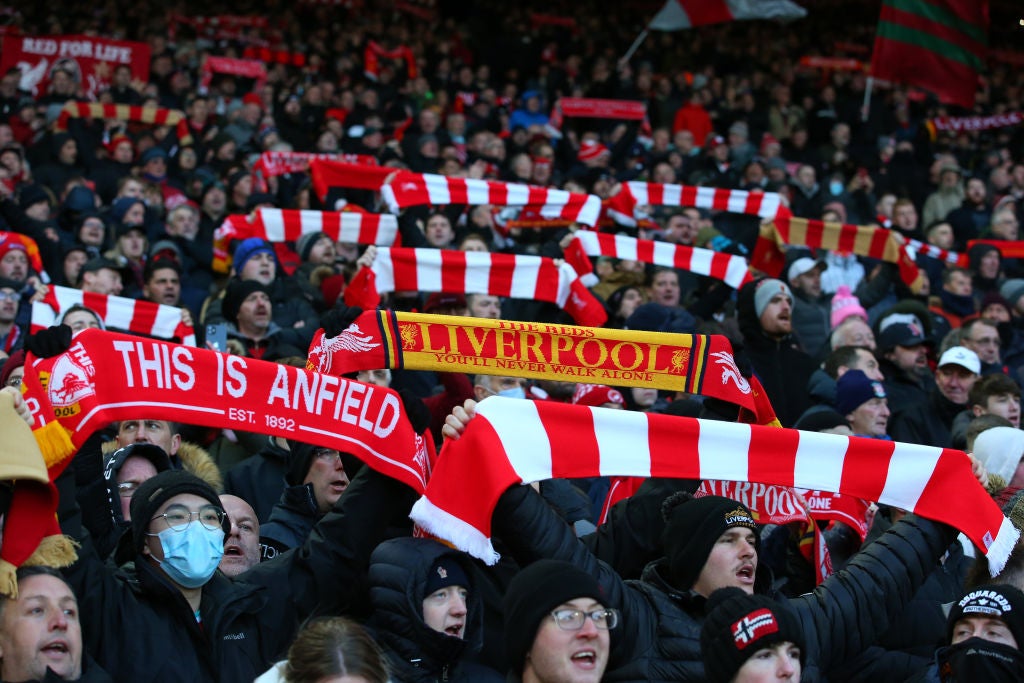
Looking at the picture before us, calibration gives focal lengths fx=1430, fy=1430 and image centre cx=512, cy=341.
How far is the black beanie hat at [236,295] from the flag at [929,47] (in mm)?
9050

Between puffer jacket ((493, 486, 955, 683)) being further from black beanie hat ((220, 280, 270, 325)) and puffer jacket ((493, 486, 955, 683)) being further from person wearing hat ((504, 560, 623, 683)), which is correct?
black beanie hat ((220, 280, 270, 325))

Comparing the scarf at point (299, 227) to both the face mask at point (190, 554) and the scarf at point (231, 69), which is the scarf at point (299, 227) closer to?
the face mask at point (190, 554)

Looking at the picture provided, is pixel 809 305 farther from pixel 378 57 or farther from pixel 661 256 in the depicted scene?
pixel 378 57

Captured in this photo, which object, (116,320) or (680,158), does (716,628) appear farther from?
(680,158)

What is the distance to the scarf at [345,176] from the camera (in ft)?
35.7

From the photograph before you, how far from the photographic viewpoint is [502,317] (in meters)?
9.21

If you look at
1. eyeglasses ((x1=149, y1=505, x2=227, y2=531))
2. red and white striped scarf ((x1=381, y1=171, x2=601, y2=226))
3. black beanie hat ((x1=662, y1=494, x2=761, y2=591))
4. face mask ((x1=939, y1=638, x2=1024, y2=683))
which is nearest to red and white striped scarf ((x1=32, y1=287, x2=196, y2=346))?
red and white striped scarf ((x1=381, y1=171, x2=601, y2=226))

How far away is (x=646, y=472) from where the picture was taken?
4465 millimetres

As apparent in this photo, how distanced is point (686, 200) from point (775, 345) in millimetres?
3214

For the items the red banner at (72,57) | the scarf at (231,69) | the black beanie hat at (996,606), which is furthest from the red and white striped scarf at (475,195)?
the scarf at (231,69)

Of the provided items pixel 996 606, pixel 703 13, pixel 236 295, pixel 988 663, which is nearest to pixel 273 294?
pixel 236 295

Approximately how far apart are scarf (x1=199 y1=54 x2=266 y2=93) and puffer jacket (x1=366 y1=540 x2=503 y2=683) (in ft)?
41.2

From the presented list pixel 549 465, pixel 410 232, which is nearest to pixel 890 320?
pixel 410 232

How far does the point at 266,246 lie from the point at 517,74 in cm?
1025
